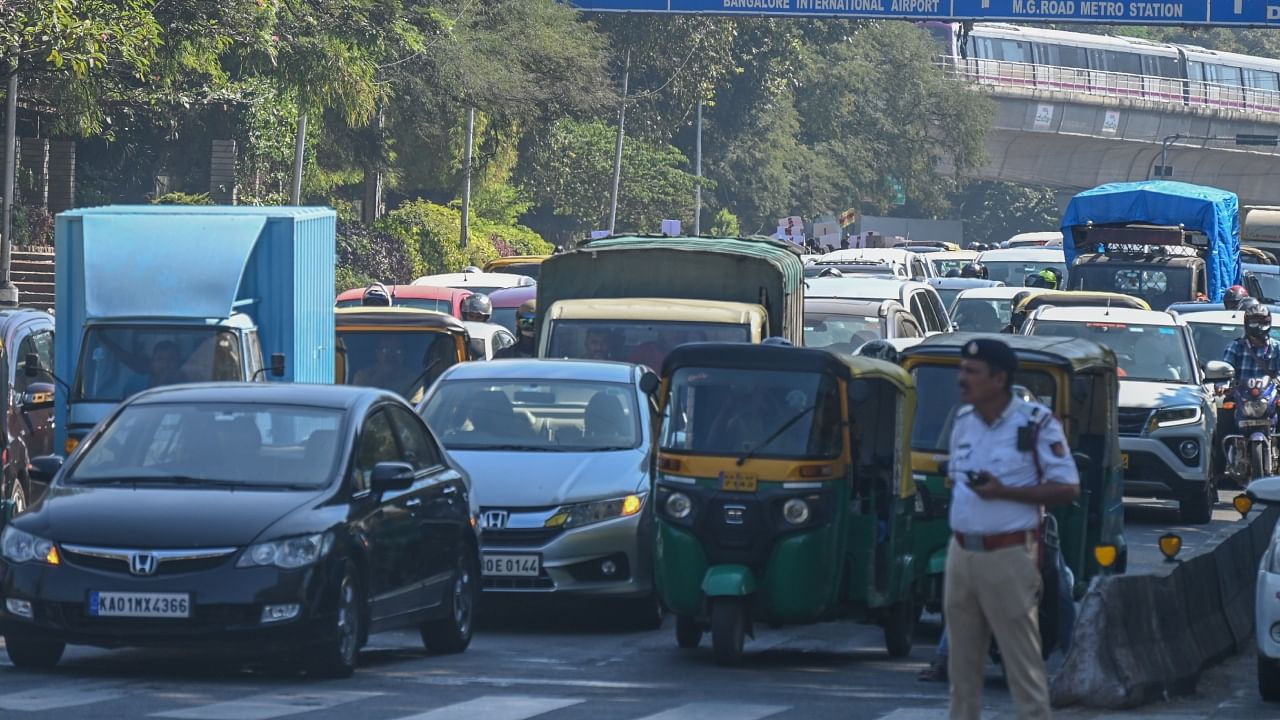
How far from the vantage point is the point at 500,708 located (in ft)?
31.9

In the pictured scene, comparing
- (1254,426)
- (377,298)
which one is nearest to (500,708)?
(1254,426)

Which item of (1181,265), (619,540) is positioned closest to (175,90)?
(1181,265)

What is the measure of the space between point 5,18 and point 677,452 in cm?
1469

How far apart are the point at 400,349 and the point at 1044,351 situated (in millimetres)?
7517

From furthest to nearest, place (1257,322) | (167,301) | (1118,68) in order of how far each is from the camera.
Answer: (1118,68)
(1257,322)
(167,301)

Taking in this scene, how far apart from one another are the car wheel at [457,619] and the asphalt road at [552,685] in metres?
0.09

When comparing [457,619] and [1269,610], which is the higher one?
[1269,610]

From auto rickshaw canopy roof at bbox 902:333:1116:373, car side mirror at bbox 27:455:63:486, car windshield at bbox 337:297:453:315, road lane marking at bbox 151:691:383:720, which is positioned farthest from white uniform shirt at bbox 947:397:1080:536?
car windshield at bbox 337:297:453:315

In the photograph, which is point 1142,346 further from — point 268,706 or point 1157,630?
point 268,706

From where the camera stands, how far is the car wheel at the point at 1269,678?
10.9 meters

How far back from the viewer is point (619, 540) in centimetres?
1292

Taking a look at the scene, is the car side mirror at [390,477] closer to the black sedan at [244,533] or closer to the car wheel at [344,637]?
the black sedan at [244,533]

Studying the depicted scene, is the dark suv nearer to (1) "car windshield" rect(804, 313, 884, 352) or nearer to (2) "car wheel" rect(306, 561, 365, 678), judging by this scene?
(2) "car wheel" rect(306, 561, 365, 678)

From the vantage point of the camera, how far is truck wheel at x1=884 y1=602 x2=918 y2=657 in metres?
12.2
